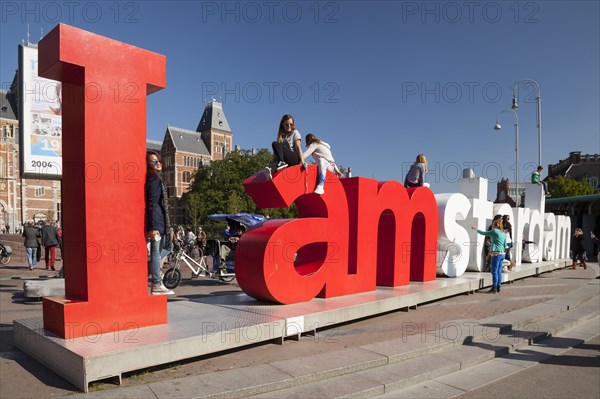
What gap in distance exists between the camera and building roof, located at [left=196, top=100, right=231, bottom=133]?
4213 inches

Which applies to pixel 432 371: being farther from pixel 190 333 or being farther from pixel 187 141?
pixel 187 141

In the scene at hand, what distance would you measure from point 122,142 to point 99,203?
0.84m

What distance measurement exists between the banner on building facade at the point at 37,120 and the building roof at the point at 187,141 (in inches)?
3542

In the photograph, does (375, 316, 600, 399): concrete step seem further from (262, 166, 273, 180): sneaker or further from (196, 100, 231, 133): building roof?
(196, 100, 231, 133): building roof

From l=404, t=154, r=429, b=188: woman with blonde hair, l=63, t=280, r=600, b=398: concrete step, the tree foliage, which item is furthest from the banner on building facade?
the tree foliage

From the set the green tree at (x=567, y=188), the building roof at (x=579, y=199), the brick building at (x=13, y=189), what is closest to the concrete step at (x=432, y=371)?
the building roof at (x=579, y=199)

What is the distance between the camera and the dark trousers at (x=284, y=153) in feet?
24.9

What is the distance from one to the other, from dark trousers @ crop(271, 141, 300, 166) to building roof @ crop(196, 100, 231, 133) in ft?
334

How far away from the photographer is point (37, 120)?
9.62 m

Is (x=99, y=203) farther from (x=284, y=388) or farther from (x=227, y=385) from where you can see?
(x=284, y=388)

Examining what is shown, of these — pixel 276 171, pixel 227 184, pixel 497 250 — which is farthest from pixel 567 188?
pixel 276 171

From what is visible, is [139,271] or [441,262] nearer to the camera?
[139,271]

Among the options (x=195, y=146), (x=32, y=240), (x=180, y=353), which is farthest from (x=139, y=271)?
(x=195, y=146)

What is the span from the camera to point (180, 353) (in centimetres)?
484
